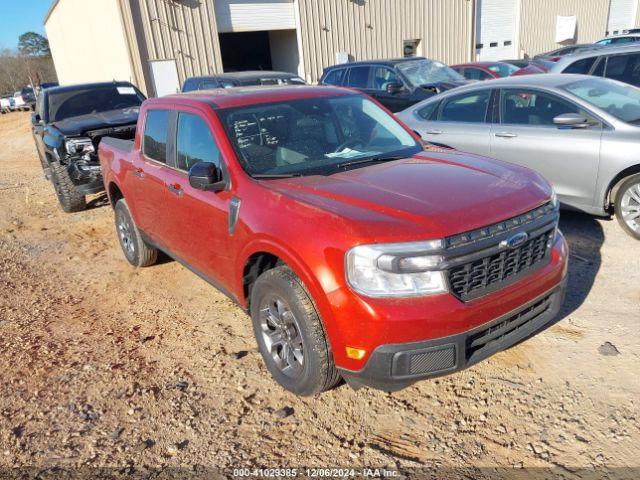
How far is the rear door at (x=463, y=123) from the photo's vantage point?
19.5 feet

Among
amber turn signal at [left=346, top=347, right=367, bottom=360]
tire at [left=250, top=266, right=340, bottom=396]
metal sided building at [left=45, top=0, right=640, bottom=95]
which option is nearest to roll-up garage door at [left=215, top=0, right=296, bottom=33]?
metal sided building at [left=45, top=0, right=640, bottom=95]

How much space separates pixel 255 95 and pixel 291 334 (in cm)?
186

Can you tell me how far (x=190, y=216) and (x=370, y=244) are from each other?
5.82 ft

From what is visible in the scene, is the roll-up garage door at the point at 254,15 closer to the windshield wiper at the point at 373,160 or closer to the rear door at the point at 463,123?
the rear door at the point at 463,123

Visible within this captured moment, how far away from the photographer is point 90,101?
8875 mm

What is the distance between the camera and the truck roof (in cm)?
368

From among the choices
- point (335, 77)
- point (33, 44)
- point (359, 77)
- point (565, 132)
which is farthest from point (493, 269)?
point (33, 44)

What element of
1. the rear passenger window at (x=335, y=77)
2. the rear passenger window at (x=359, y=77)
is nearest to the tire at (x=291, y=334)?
the rear passenger window at (x=359, y=77)

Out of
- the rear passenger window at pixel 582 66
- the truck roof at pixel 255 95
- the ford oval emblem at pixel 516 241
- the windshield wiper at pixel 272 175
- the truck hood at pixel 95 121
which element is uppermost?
the truck roof at pixel 255 95

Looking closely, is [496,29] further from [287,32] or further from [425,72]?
[425,72]

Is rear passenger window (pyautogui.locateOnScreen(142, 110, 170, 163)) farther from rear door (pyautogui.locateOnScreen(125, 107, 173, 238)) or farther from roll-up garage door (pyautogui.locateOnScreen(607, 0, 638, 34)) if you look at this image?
roll-up garage door (pyautogui.locateOnScreen(607, 0, 638, 34))

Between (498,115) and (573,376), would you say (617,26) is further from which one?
(573,376)

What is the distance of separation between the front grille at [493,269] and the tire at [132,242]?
137 inches

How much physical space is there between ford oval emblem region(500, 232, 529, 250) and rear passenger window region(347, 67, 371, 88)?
360 inches
